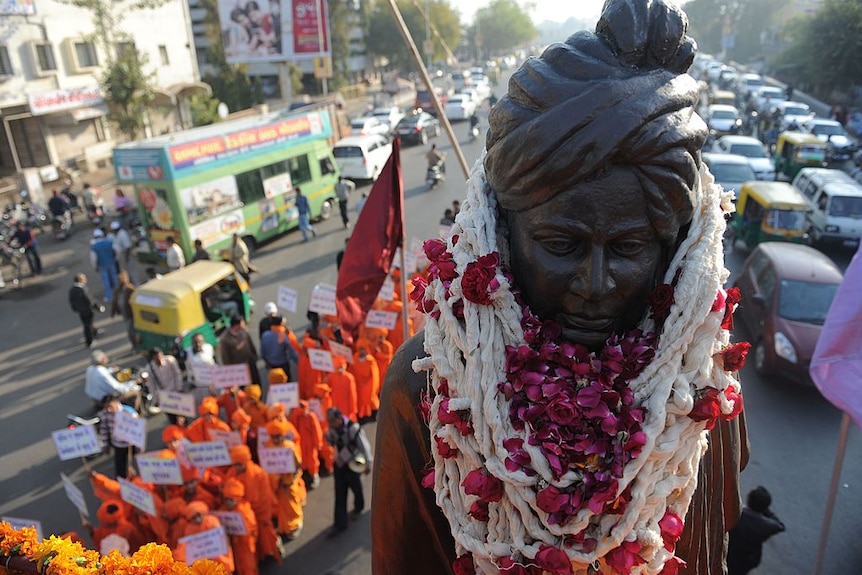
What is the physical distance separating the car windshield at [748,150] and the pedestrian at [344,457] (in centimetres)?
1637

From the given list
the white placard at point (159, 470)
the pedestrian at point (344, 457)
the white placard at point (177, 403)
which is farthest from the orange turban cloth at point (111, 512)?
the pedestrian at point (344, 457)

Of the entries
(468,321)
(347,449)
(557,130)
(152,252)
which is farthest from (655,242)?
(152,252)

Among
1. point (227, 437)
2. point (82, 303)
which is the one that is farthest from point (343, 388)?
point (82, 303)

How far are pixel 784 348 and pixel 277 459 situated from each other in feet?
22.2

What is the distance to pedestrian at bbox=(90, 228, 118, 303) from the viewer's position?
12344 mm

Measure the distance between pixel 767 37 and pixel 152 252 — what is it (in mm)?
63970

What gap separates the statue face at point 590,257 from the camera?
53.1 inches

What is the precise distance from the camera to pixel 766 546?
6.12 metres

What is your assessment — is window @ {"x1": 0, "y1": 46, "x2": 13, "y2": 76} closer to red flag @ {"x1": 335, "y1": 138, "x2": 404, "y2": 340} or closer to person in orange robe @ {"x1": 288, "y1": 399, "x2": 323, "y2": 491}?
person in orange robe @ {"x1": 288, "y1": 399, "x2": 323, "y2": 491}

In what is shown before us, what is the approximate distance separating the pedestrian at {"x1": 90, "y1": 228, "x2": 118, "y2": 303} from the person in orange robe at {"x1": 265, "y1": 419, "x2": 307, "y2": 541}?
7982 mm

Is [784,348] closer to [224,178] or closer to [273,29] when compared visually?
[224,178]

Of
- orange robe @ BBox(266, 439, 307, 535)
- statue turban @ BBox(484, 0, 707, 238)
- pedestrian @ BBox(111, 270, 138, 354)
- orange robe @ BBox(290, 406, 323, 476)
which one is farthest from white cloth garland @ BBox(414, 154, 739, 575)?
pedestrian @ BBox(111, 270, 138, 354)

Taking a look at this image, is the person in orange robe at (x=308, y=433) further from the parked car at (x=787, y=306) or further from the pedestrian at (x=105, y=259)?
the pedestrian at (x=105, y=259)

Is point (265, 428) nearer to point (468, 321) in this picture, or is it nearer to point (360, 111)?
point (468, 321)
